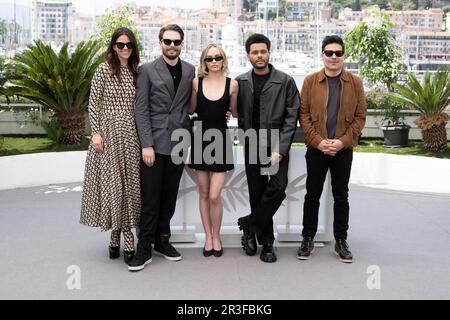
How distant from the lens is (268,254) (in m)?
4.90

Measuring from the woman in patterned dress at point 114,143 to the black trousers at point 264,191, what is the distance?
2.80 ft

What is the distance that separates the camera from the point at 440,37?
3319 centimetres

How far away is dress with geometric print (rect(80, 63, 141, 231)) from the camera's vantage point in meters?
4.62

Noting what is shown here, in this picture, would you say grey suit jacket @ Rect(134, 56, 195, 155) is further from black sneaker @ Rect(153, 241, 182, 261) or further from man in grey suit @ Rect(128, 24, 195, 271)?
black sneaker @ Rect(153, 241, 182, 261)

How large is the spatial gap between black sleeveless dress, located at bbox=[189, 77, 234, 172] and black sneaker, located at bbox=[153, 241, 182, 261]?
64cm

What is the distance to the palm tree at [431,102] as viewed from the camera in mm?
9562

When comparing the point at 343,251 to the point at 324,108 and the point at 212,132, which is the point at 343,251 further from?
the point at 212,132

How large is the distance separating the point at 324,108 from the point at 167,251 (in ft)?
5.26

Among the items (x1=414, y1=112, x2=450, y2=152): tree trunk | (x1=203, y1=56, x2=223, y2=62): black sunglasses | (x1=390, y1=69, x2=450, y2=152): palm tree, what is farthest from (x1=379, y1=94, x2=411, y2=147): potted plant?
(x1=203, y1=56, x2=223, y2=62): black sunglasses

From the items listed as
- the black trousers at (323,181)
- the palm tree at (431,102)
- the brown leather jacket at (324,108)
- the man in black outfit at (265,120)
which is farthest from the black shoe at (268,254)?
the palm tree at (431,102)

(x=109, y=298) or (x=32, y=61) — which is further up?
(x=32, y=61)
